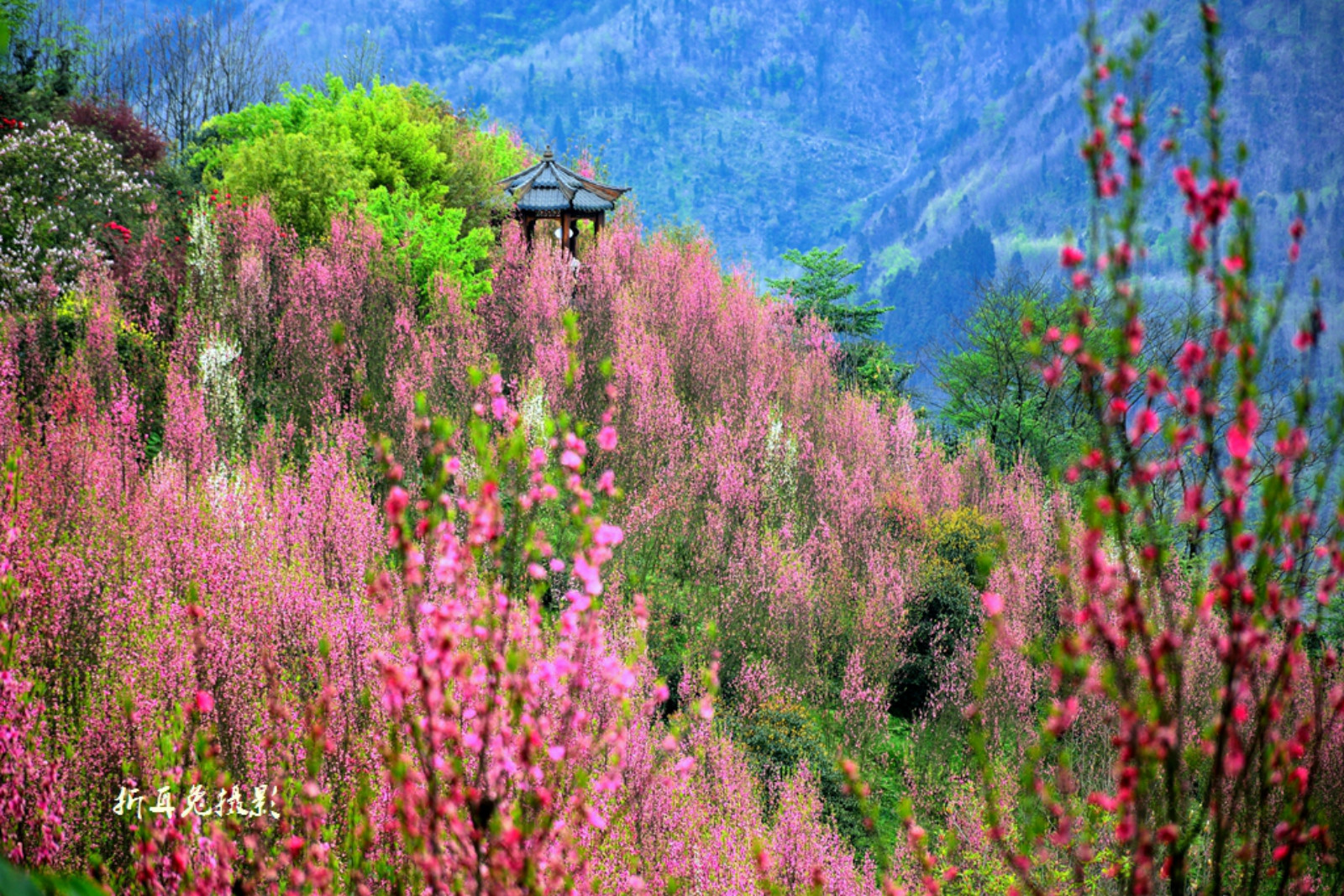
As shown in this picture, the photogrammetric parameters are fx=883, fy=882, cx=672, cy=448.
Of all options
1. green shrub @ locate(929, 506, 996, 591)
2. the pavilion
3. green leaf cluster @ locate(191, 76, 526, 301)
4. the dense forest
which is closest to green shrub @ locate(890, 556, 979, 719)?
the dense forest

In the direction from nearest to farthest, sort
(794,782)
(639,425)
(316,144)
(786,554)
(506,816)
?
1. (506,816)
2. (794,782)
3. (786,554)
4. (639,425)
5. (316,144)

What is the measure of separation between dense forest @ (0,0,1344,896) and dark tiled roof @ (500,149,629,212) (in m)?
0.51

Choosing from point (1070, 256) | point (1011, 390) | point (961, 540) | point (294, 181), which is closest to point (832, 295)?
point (1011, 390)

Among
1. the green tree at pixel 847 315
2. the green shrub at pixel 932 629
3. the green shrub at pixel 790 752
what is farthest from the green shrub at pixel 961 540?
the green tree at pixel 847 315

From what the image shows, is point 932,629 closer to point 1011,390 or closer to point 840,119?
point 1011,390

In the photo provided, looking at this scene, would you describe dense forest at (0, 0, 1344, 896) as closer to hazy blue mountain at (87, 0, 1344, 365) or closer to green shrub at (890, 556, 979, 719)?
green shrub at (890, 556, 979, 719)

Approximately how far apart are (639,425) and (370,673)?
579cm

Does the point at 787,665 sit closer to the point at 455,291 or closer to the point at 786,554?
the point at 786,554

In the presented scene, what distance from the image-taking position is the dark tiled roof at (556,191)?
50.9ft

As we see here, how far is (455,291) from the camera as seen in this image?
10.7 metres

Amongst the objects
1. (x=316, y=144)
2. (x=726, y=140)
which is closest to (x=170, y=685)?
(x=316, y=144)

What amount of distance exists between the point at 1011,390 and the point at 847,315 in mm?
5382

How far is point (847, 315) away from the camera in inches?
1003

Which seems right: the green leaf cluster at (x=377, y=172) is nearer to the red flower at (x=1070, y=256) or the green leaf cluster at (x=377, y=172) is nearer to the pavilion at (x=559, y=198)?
the pavilion at (x=559, y=198)
